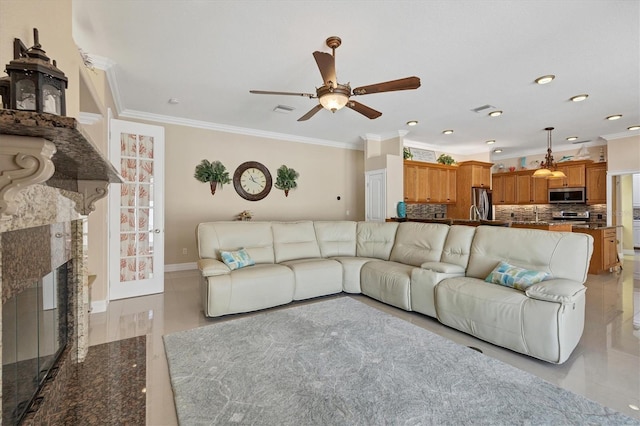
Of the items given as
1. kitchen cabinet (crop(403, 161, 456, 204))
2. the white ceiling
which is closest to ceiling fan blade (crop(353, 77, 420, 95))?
the white ceiling

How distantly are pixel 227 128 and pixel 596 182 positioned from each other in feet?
27.7

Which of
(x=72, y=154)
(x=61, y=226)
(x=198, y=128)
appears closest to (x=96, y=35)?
(x=61, y=226)

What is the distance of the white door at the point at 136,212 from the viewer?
3.81 meters

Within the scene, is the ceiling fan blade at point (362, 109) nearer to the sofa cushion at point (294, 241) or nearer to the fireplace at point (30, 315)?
the sofa cushion at point (294, 241)

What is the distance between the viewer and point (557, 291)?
7.38 ft

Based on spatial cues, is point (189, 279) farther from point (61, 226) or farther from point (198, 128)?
point (61, 226)

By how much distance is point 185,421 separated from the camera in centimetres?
161

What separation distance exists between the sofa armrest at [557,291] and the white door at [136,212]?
4410 millimetres

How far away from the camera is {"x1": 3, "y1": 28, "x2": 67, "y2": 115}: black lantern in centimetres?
107

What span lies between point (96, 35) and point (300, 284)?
3.32m

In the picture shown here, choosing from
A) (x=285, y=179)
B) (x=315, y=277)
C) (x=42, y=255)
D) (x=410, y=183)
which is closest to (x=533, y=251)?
(x=315, y=277)

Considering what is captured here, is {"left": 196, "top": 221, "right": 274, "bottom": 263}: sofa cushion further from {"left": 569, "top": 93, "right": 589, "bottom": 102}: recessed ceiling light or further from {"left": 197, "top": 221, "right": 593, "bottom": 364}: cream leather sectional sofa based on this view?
{"left": 569, "top": 93, "right": 589, "bottom": 102}: recessed ceiling light

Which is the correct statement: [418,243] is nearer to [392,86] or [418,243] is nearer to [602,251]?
[392,86]

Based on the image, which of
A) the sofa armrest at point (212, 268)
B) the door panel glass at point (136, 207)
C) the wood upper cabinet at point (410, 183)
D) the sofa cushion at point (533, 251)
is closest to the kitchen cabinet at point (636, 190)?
the wood upper cabinet at point (410, 183)
